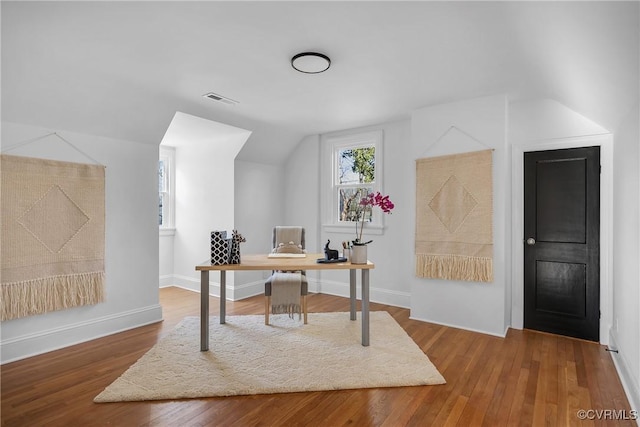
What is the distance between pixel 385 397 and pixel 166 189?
4956 millimetres

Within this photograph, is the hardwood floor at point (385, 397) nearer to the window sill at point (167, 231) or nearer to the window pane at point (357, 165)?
the window pane at point (357, 165)

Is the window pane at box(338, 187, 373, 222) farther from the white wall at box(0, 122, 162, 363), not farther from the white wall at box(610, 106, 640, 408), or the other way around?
the white wall at box(610, 106, 640, 408)

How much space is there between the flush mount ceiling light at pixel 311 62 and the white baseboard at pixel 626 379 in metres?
3.05

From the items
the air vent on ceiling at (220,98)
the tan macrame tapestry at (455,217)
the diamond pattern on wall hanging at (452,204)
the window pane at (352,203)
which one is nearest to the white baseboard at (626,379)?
the tan macrame tapestry at (455,217)

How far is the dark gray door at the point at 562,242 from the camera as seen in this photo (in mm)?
3319

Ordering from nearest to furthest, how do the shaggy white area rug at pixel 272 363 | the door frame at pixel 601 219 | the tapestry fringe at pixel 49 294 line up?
the shaggy white area rug at pixel 272 363 < the tapestry fringe at pixel 49 294 < the door frame at pixel 601 219

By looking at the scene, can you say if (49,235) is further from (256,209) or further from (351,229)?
(351,229)

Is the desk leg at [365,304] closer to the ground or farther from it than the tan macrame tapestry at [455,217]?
closer to the ground

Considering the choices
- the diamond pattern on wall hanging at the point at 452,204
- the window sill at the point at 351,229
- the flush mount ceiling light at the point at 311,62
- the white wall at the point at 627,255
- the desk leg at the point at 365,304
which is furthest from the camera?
the window sill at the point at 351,229

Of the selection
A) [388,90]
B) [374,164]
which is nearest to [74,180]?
[388,90]

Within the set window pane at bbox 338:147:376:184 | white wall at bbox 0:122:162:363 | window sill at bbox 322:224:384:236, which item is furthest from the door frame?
white wall at bbox 0:122:162:363

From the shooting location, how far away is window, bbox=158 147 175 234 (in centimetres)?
573

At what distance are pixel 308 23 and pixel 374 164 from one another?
112 inches

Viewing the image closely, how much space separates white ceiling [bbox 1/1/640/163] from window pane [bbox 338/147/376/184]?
112cm
